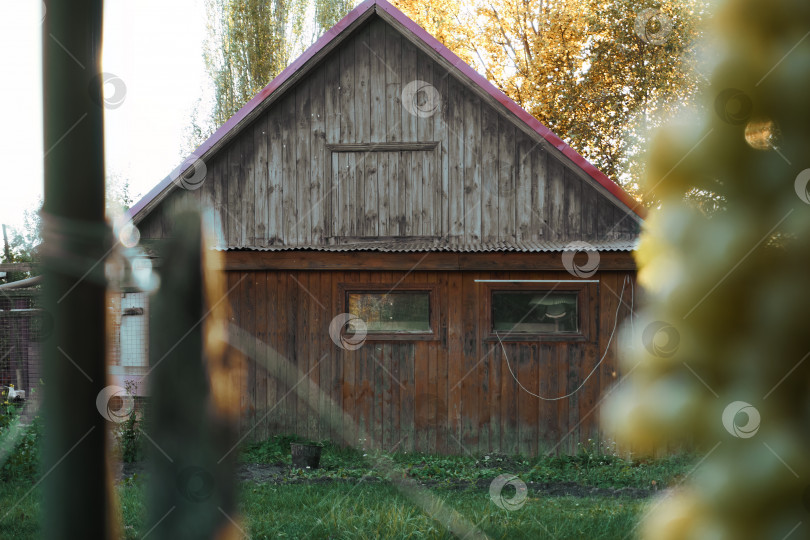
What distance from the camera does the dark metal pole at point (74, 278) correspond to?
0.54 meters

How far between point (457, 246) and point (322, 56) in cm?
332

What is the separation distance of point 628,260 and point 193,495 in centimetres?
983

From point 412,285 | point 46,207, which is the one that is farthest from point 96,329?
point 412,285

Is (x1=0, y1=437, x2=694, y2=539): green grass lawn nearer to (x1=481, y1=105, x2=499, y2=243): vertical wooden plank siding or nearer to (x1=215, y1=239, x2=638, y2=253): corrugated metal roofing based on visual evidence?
(x1=215, y1=239, x2=638, y2=253): corrugated metal roofing

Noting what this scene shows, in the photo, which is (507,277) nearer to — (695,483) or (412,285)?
(412,285)

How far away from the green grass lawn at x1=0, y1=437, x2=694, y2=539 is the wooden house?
0.64 m

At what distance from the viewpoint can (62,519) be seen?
548 millimetres

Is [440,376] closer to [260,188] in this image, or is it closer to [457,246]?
[457,246]

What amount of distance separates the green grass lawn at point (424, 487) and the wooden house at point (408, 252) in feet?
2.09

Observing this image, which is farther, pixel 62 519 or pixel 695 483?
pixel 695 483

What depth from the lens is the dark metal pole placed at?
544 millimetres

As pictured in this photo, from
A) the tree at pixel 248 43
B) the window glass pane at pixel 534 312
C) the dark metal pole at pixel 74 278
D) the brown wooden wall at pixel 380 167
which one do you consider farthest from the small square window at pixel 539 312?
the tree at pixel 248 43

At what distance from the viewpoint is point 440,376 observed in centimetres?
1011

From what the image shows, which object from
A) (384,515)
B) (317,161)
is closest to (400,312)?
(317,161)
